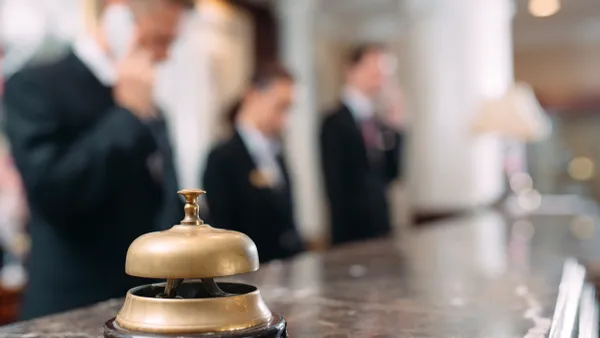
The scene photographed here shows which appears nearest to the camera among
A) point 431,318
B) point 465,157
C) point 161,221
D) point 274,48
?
point 431,318

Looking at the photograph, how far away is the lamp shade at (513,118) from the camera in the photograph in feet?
18.8

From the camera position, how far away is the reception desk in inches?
44.3

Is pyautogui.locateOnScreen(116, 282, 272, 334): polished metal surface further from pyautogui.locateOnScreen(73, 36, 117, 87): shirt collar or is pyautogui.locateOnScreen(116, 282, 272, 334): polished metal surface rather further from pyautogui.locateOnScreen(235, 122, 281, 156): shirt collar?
pyautogui.locateOnScreen(235, 122, 281, 156): shirt collar

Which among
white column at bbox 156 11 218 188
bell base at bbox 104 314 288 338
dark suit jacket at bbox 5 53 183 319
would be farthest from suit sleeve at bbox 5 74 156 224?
white column at bbox 156 11 218 188

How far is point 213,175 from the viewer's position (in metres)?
3.18

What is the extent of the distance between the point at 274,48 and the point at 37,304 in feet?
23.1

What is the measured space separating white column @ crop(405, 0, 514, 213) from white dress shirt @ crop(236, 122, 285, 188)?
411 centimetres

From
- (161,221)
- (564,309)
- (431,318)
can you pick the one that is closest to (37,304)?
(161,221)

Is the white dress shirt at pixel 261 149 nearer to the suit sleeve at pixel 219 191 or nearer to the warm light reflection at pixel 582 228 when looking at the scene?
the suit sleeve at pixel 219 191


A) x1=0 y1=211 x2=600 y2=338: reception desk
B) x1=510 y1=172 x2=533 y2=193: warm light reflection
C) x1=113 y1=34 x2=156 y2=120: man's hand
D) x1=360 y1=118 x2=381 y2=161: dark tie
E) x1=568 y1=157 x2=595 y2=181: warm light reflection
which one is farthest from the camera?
x1=568 y1=157 x2=595 y2=181: warm light reflection

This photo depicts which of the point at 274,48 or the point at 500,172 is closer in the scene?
the point at 500,172

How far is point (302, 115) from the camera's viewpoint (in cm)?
892

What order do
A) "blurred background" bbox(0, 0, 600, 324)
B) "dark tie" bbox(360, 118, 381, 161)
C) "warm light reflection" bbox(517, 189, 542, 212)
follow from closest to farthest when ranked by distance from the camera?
"dark tie" bbox(360, 118, 381, 161), "blurred background" bbox(0, 0, 600, 324), "warm light reflection" bbox(517, 189, 542, 212)

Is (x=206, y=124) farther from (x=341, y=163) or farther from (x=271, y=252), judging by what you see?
(x=271, y=252)
